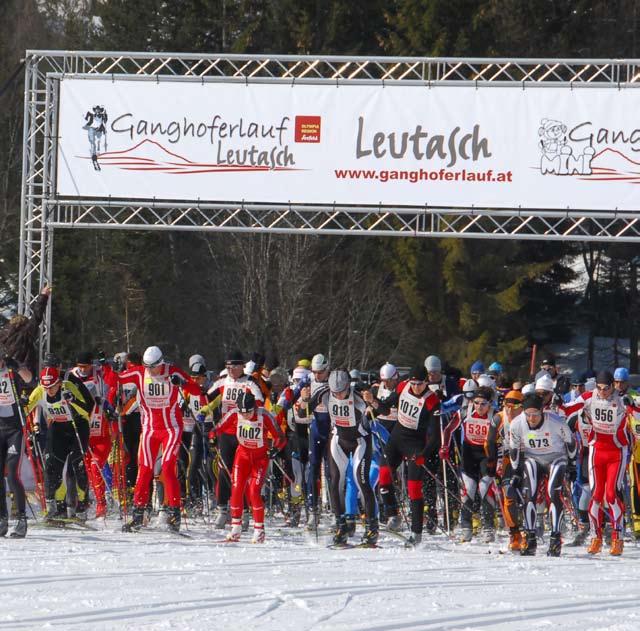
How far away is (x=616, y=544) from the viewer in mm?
12055

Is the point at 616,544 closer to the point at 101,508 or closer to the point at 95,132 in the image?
the point at 101,508

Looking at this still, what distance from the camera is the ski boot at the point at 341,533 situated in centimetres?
1224

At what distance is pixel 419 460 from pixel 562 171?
593 cm

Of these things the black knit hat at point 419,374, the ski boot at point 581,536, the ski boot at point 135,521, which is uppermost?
the black knit hat at point 419,374

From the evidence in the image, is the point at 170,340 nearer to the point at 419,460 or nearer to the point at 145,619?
the point at 419,460

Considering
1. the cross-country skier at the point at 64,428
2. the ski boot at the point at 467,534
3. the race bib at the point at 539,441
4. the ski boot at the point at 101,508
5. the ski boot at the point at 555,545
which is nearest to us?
the ski boot at the point at 555,545

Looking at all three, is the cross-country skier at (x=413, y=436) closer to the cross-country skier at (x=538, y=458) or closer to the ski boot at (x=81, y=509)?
the cross-country skier at (x=538, y=458)

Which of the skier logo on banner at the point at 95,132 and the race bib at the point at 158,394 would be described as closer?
the race bib at the point at 158,394

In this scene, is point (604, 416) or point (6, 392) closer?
point (604, 416)

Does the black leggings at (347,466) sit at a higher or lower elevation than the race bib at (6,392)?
lower

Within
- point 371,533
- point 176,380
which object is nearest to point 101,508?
point 176,380

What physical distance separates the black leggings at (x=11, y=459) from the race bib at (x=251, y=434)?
6.88 feet

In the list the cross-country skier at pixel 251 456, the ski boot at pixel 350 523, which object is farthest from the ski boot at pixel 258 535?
the ski boot at pixel 350 523

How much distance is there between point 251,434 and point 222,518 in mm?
1436
